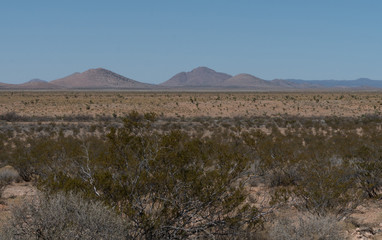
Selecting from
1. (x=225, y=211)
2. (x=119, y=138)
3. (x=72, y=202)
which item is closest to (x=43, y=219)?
(x=72, y=202)

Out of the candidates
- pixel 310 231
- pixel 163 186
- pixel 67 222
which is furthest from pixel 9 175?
pixel 310 231

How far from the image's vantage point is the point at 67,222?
18.4 feet

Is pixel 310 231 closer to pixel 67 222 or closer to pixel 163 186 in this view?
pixel 163 186

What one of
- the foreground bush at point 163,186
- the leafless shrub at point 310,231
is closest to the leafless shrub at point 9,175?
the foreground bush at point 163,186

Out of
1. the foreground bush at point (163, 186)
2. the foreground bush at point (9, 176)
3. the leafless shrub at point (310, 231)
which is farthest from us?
the foreground bush at point (9, 176)

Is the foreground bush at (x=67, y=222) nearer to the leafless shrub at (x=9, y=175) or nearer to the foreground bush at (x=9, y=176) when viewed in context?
the foreground bush at (x=9, y=176)

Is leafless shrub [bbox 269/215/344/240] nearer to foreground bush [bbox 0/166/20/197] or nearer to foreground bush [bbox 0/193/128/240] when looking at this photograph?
foreground bush [bbox 0/193/128/240]

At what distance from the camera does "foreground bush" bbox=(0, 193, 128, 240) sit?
215 inches

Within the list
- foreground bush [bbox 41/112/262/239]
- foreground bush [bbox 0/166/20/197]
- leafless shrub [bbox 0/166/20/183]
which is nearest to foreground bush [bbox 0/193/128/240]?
foreground bush [bbox 41/112/262/239]

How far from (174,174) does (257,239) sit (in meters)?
2.07

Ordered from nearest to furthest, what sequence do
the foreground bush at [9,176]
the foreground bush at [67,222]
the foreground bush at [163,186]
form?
the foreground bush at [67,222] → the foreground bush at [163,186] → the foreground bush at [9,176]

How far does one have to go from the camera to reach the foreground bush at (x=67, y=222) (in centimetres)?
547

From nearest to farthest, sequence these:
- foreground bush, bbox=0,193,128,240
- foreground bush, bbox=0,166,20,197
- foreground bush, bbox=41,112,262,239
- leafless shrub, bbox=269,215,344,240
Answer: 1. foreground bush, bbox=0,193,128,240
2. foreground bush, bbox=41,112,262,239
3. leafless shrub, bbox=269,215,344,240
4. foreground bush, bbox=0,166,20,197

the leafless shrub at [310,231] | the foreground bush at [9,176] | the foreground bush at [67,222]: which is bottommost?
the foreground bush at [9,176]
